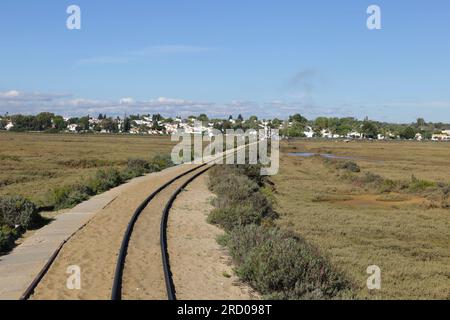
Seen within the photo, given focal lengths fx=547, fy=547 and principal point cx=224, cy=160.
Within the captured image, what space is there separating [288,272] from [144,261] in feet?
11.1

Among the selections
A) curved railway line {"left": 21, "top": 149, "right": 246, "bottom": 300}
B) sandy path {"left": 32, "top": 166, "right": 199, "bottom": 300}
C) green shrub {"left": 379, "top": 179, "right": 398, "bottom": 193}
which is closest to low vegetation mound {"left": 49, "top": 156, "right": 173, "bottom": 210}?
sandy path {"left": 32, "top": 166, "right": 199, "bottom": 300}

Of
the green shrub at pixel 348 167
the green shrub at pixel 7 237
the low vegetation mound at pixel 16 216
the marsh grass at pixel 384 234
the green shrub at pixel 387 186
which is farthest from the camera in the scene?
the green shrub at pixel 348 167

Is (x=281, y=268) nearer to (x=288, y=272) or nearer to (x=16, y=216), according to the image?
(x=288, y=272)

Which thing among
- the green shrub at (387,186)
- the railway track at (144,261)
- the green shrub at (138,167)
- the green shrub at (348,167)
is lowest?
the green shrub at (348,167)

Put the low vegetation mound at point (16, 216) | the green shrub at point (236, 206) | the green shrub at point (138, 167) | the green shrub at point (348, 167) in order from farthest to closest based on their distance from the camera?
the green shrub at point (348, 167)
the green shrub at point (138, 167)
the green shrub at point (236, 206)
the low vegetation mound at point (16, 216)

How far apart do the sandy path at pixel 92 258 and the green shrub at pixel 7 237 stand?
1519 millimetres

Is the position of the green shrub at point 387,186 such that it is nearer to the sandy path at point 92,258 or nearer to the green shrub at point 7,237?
the sandy path at point 92,258

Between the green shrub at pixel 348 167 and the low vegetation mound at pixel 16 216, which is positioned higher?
the low vegetation mound at pixel 16 216

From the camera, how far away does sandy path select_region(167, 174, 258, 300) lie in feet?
33.5

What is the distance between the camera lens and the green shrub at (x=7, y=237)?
13586mm

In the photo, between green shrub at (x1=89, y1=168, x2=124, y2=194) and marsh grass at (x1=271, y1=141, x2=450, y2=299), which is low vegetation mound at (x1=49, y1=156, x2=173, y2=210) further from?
marsh grass at (x1=271, y1=141, x2=450, y2=299)

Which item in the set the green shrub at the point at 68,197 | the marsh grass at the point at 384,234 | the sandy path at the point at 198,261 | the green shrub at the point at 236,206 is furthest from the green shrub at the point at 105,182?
the marsh grass at the point at 384,234
